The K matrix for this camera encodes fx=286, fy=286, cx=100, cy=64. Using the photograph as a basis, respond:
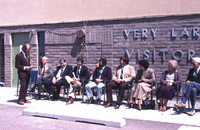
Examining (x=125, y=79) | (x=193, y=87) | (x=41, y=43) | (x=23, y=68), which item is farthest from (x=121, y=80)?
(x=41, y=43)

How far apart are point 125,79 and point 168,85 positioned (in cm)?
132

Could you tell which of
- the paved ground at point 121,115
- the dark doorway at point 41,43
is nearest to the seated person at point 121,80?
the paved ground at point 121,115

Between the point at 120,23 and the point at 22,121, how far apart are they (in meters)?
5.58

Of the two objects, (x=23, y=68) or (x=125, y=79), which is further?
(x=23, y=68)

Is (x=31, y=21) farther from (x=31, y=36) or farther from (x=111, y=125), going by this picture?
(x=111, y=125)

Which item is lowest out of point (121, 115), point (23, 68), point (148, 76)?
point (121, 115)

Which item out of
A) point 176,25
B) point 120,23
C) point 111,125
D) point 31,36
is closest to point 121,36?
point 120,23

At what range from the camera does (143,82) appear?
7.97m

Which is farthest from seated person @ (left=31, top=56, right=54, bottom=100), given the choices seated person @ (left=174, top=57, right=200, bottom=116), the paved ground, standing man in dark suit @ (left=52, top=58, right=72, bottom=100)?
seated person @ (left=174, top=57, right=200, bottom=116)

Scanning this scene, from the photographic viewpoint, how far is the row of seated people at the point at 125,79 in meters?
7.39

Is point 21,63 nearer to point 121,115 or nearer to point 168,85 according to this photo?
point 121,115

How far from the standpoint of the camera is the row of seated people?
24.2ft

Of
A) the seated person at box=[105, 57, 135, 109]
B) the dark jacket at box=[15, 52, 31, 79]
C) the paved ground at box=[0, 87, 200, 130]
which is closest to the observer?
the paved ground at box=[0, 87, 200, 130]

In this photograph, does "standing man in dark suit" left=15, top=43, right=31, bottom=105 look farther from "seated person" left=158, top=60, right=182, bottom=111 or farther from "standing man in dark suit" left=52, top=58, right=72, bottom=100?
"seated person" left=158, top=60, right=182, bottom=111
